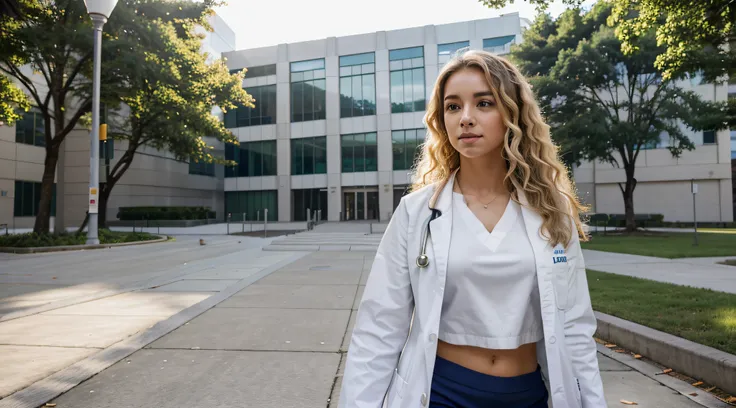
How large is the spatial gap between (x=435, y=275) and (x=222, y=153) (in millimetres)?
48097

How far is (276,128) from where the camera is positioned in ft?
142

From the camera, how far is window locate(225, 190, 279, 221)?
143ft

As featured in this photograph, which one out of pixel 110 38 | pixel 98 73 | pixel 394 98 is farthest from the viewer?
pixel 394 98

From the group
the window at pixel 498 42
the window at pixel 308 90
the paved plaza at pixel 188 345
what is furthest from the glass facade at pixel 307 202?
the paved plaza at pixel 188 345

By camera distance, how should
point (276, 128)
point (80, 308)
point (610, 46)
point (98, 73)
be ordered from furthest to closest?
point (276, 128)
point (610, 46)
point (98, 73)
point (80, 308)

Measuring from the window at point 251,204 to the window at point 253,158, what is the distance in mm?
1892

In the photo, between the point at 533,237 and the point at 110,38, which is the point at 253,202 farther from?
the point at 533,237

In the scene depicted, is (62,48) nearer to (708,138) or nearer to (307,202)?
(307,202)

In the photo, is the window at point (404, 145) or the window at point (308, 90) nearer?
the window at point (404, 145)

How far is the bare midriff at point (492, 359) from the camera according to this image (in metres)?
1.62

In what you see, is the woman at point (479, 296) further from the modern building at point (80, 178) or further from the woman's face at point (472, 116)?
the modern building at point (80, 178)

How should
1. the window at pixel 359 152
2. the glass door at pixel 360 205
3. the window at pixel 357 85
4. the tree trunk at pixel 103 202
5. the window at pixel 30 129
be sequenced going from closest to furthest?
1. the tree trunk at pixel 103 202
2. the window at pixel 30 129
3. the window at pixel 357 85
4. the window at pixel 359 152
5. the glass door at pixel 360 205

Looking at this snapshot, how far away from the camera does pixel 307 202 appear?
42562mm

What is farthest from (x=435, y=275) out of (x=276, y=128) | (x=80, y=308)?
(x=276, y=128)
